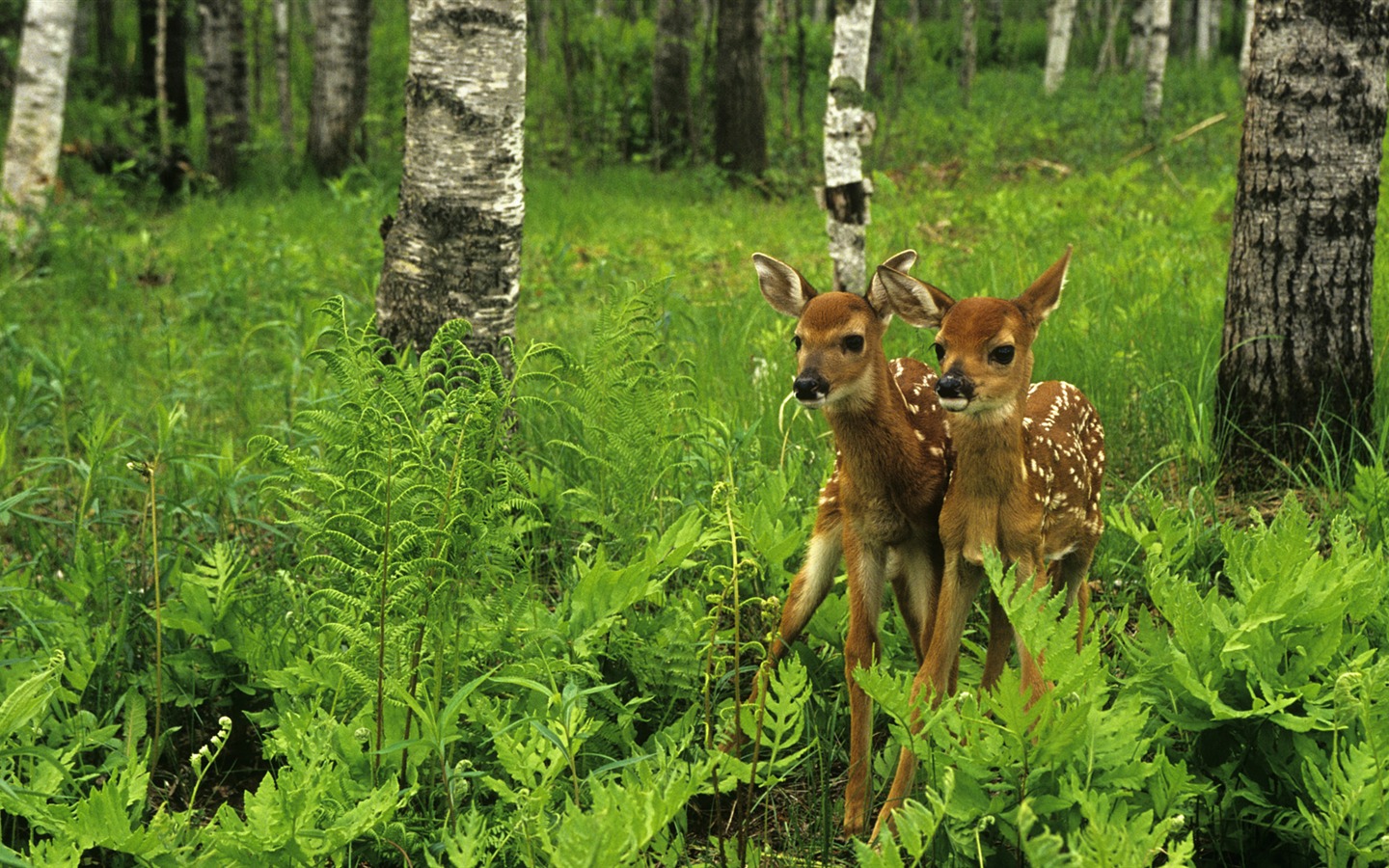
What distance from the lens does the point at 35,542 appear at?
4363 millimetres

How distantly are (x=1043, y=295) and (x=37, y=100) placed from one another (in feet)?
32.6

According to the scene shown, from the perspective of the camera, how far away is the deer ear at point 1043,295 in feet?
9.19

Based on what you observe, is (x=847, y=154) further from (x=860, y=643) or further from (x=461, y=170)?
(x=860, y=643)

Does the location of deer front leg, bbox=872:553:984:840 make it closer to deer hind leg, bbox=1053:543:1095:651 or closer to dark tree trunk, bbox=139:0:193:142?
deer hind leg, bbox=1053:543:1095:651

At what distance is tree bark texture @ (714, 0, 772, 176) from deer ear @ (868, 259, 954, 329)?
12.7 m

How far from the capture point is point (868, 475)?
2.89 metres

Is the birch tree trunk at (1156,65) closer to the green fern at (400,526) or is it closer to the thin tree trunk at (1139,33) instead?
the thin tree trunk at (1139,33)

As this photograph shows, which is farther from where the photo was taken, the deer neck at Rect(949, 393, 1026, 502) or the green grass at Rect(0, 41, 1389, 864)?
the deer neck at Rect(949, 393, 1026, 502)

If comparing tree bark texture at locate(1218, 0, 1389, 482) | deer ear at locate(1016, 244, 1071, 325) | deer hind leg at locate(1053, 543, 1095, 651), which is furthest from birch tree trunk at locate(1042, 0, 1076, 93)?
deer ear at locate(1016, 244, 1071, 325)

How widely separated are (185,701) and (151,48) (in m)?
18.6

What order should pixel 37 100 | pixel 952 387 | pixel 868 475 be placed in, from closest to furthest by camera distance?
pixel 952 387 < pixel 868 475 < pixel 37 100

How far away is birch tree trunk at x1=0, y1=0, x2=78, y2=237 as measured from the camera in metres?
10.2

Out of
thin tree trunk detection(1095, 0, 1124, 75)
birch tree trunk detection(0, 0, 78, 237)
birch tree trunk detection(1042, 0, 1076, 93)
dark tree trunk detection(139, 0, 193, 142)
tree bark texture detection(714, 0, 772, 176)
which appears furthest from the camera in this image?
thin tree trunk detection(1095, 0, 1124, 75)

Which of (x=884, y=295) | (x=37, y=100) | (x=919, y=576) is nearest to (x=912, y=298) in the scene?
(x=884, y=295)
